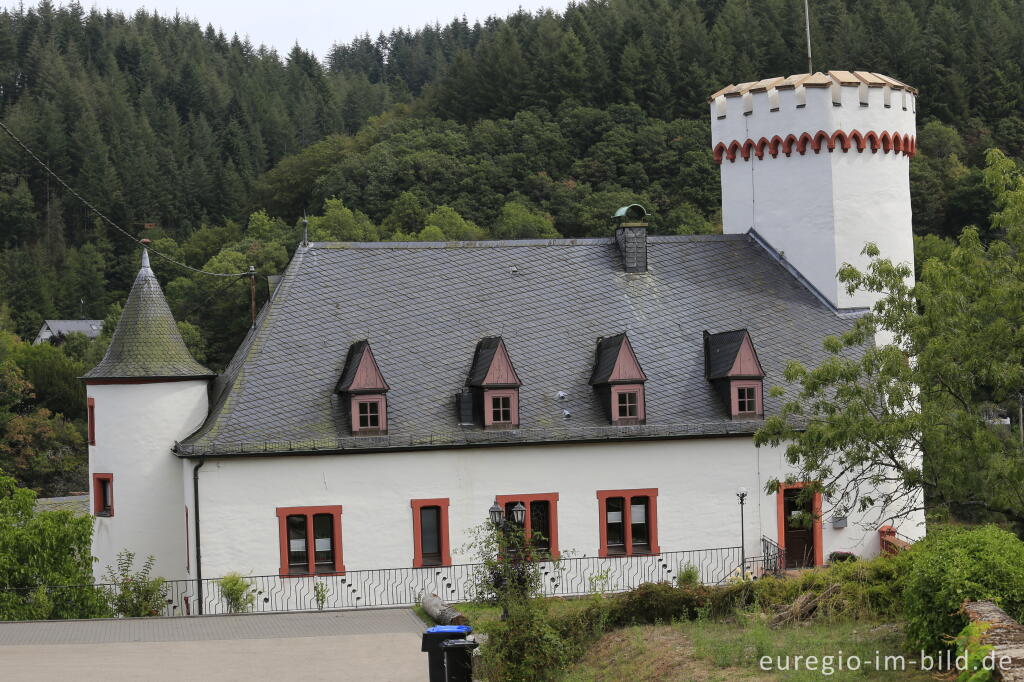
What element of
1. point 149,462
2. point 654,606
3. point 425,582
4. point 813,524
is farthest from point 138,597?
point 813,524

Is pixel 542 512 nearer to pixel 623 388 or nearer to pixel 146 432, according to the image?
pixel 623 388

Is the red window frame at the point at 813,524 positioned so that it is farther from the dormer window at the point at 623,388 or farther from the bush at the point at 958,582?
A: the bush at the point at 958,582

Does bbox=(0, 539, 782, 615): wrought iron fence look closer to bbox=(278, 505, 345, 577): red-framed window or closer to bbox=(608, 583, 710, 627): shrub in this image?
bbox=(278, 505, 345, 577): red-framed window

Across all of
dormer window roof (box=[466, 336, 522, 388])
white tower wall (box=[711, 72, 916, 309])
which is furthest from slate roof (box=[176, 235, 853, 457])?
white tower wall (box=[711, 72, 916, 309])

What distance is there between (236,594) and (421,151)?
78222mm

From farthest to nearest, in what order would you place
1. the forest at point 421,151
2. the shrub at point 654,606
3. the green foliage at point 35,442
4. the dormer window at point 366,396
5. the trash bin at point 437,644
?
the forest at point 421,151, the green foliage at point 35,442, the dormer window at point 366,396, the shrub at point 654,606, the trash bin at point 437,644

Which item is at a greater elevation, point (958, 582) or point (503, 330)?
point (503, 330)

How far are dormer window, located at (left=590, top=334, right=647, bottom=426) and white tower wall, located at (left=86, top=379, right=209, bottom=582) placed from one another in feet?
27.1

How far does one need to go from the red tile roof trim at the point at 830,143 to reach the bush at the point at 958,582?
59.5 ft

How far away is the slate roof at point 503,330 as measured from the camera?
26.0 meters

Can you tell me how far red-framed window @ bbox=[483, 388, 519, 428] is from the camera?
26125 millimetres

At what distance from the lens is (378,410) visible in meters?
25.7

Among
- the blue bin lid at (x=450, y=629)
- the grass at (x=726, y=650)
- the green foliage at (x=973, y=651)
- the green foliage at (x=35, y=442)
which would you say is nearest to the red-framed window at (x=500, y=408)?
the grass at (x=726, y=650)

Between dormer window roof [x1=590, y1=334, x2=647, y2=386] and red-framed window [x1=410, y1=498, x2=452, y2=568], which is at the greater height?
dormer window roof [x1=590, y1=334, x2=647, y2=386]
